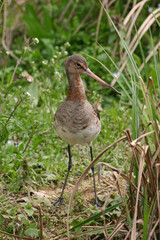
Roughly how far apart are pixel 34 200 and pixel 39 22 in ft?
12.0

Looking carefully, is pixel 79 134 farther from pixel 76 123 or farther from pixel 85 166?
pixel 85 166

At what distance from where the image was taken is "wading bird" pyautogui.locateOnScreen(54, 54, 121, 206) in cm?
302

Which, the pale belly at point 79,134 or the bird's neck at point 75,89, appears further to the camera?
the bird's neck at point 75,89

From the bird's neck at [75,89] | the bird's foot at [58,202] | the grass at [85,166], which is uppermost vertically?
the bird's neck at [75,89]

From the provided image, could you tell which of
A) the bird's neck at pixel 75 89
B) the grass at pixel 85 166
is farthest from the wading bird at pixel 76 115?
A: the grass at pixel 85 166

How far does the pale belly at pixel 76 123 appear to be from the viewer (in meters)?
3.01

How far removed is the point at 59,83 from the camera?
434cm

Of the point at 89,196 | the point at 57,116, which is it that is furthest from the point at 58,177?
the point at 57,116

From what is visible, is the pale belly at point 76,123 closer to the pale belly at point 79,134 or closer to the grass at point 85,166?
the pale belly at point 79,134

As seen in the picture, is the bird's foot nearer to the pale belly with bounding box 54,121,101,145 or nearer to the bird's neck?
the pale belly with bounding box 54,121,101,145

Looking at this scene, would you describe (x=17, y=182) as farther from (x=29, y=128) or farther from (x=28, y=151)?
(x=29, y=128)

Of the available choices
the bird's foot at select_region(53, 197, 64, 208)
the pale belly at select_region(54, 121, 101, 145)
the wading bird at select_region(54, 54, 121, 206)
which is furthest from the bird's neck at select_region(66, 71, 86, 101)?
the bird's foot at select_region(53, 197, 64, 208)

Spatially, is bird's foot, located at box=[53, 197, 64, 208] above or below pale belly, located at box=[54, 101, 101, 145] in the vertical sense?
below

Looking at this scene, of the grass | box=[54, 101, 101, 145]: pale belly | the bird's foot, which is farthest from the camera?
the bird's foot
